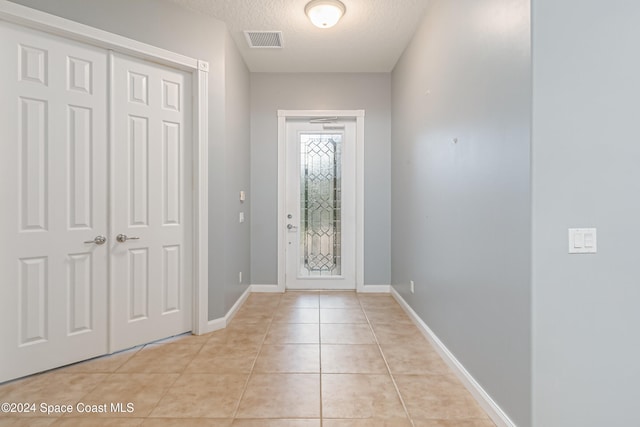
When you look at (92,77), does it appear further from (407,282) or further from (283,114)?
(407,282)

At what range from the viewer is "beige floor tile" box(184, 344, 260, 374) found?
2250 millimetres

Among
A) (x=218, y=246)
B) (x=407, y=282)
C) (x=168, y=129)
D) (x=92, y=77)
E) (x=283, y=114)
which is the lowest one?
(x=407, y=282)

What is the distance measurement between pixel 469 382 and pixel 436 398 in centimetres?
24

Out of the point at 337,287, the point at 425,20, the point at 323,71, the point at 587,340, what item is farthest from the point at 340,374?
the point at 323,71

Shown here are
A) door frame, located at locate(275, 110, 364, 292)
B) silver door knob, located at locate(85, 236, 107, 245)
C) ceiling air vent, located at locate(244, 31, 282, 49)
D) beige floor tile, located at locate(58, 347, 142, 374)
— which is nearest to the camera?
beige floor tile, located at locate(58, 347, 142, 374)

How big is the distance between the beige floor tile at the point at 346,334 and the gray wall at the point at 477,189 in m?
0.54

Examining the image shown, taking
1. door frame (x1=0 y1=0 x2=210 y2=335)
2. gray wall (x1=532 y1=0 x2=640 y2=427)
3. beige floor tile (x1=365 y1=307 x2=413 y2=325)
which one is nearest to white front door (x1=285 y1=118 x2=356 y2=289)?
beige floor tile (x1=365 y1=307 x2=413 y2=325)

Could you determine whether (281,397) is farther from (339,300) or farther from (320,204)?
(320,204)

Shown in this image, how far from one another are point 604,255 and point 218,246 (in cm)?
273

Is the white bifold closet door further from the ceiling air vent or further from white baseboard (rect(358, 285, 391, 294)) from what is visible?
white baseboard (rect(358, 285, 391, 294))

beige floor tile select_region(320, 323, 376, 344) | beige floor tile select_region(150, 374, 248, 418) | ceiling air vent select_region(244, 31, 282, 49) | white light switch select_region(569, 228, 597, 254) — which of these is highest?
ceiling air vent select_region(244, 31, 282, 49)

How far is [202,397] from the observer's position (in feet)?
6.32

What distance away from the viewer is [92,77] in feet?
7.64

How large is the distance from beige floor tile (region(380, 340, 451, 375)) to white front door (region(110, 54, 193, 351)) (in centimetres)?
177
